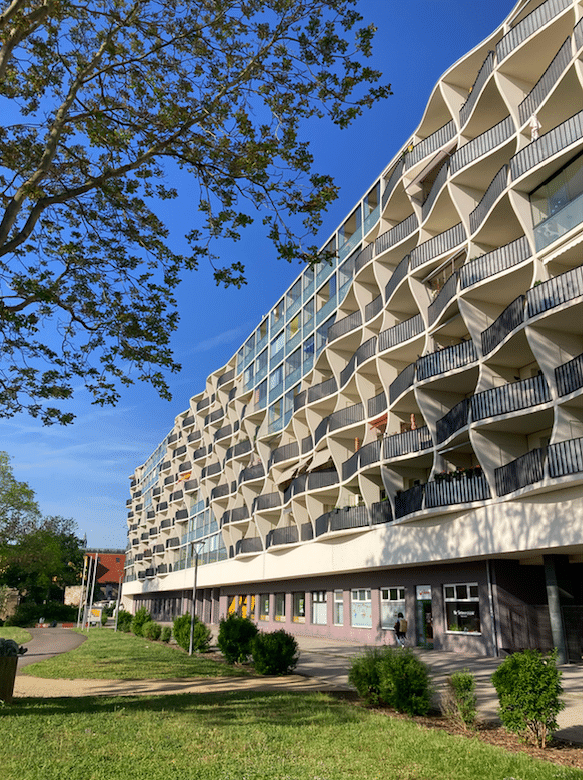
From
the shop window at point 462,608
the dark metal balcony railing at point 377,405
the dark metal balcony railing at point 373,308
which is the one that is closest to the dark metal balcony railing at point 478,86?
the dark metal balcony railing at point 373,308

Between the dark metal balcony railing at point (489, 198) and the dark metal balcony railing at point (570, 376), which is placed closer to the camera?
the dark metal balcony railing at point (570, 376)

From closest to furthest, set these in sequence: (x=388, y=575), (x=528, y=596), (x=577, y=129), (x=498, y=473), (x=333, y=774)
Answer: (x=333, y=774)
(x=577, y=129)
(x=498, y=473)
(x=528, y=596)
(x=388, y=575)

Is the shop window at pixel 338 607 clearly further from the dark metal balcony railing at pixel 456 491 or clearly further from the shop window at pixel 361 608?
the dark metal balcony railing at pixel 456 491

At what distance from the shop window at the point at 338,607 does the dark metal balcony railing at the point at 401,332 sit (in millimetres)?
14460

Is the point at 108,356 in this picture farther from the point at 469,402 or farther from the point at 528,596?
the point at 528,596

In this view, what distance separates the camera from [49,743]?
8859 millimetres

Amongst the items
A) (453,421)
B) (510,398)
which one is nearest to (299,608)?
(453,421)

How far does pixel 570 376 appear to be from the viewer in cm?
1780

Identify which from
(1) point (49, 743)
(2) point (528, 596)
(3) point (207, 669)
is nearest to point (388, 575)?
(2) point (528, 596)

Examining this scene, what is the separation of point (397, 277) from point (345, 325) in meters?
5.91

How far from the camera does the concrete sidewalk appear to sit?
1119 centimetres

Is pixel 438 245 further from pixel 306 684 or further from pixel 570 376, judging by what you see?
pixel 306 684

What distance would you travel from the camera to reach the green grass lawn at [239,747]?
24.4ft

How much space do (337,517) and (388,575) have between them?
4.03m
